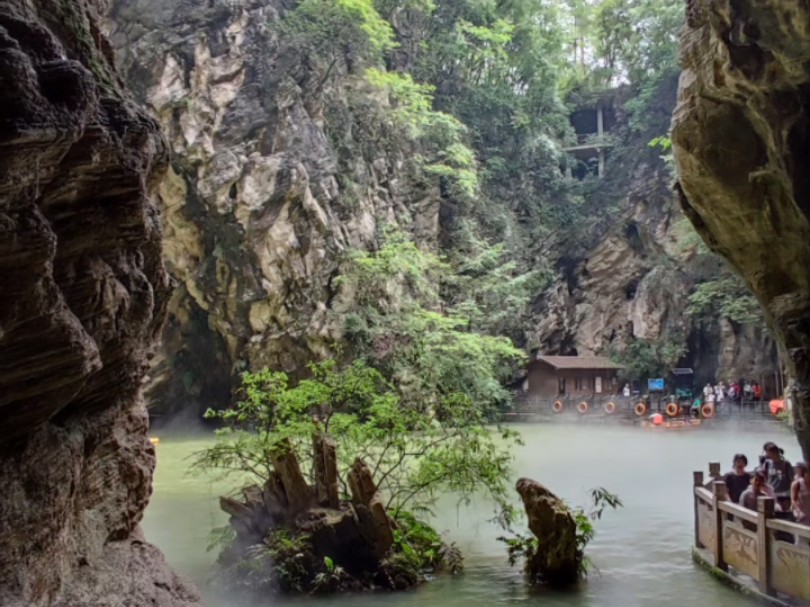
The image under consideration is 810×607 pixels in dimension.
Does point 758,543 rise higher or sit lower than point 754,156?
lower

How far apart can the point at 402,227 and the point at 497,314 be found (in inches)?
209

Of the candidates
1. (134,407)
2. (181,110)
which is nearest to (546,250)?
(181,110)

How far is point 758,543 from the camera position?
26.9ft

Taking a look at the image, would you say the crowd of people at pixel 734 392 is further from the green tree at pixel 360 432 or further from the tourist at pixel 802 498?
the tourist at pixel 802 498

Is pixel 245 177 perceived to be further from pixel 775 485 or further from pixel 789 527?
pixel 789 527

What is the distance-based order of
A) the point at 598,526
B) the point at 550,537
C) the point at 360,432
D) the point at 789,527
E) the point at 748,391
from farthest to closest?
the point at 748,391, the point at 598,526, the point at 360,432, the point at 550,537, the point at 789,527

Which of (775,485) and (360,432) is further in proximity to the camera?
(360,432)

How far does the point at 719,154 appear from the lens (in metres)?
10.5

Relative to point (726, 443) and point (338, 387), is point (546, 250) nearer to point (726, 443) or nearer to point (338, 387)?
point (726, 443)

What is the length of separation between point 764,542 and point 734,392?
946 inches

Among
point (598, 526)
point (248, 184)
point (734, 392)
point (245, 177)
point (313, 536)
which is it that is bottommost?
point (598, 526)

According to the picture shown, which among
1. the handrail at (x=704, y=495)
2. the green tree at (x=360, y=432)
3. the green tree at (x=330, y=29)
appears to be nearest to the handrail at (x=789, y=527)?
the handrail at (x=704, y=495)

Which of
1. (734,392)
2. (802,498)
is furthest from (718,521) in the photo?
(734,392)

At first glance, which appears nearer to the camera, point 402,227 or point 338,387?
point 338,387
